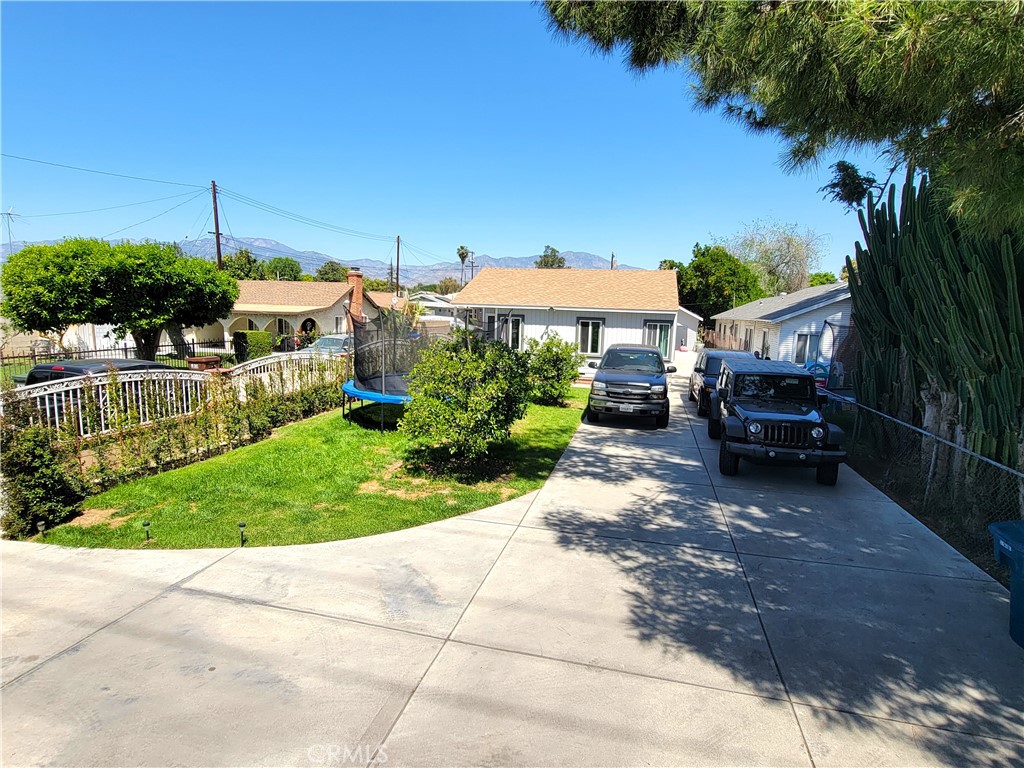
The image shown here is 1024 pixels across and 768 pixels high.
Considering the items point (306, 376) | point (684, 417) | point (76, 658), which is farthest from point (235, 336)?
point (76, 658)

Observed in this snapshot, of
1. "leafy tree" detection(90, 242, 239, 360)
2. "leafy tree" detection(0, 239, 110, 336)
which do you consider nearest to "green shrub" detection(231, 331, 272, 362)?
"leafy tree" detection(90, 242, 239, 360)

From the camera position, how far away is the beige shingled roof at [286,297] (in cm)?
3278

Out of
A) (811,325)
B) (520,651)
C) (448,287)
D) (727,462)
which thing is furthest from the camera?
(448,287)

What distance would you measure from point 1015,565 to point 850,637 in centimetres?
133

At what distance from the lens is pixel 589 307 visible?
78.2 feet

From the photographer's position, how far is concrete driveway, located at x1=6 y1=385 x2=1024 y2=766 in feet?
10.1

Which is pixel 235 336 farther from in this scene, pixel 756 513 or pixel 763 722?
pixel 763 722

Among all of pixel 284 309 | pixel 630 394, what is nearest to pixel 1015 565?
pixel 630 394

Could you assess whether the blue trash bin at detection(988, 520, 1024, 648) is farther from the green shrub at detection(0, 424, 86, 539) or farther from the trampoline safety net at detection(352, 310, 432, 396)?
the trampoline safety net at detection(352, 310, 432, 396)

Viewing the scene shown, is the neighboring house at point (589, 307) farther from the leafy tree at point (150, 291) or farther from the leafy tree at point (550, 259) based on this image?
the leafy tree at point (550, 259)

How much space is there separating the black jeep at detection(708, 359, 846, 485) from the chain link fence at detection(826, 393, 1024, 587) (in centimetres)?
105

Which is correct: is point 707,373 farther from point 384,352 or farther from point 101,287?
point 101,287

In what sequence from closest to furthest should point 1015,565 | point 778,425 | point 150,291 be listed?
point 1015,565 → point 778,425 → point 150,291

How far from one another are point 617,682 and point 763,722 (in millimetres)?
A: 884
